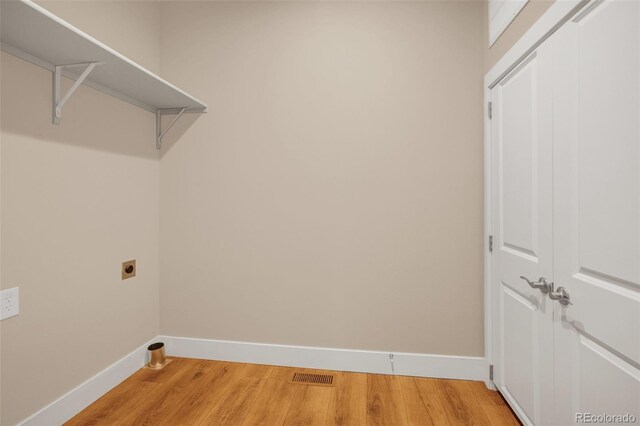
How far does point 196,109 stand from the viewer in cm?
247

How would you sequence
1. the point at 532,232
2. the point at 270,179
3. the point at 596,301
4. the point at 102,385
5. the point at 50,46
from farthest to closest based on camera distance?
1. the point at 270,179
2. the point at 102,385
3. the point at 532,232
4. the point at 50,46
5. the point at 596,301

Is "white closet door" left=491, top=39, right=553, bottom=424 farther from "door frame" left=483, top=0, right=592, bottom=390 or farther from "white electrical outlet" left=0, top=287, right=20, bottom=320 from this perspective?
"white electrical outlet" left=0, top=287, right=20, bottom=320

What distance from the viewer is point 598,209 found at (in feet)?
3.74

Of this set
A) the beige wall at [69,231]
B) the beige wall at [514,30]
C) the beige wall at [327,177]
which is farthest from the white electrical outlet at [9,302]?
the beige wall at [514,30]

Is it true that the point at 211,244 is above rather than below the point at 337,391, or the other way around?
above

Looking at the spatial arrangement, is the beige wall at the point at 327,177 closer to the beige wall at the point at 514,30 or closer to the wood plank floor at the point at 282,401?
the beige wall at the point at 514,30

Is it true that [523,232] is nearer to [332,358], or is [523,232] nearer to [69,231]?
[332,358]

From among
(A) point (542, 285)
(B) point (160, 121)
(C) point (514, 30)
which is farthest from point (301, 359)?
(C) point (514, 30)

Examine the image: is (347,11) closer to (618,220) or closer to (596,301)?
(618,220)

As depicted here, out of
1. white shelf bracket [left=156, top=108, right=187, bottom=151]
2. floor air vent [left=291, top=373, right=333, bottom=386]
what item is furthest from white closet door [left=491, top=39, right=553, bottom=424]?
white shelf bracket [left=156, top=108, right=187, bottom=151]

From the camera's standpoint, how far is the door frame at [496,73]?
4.30 ft

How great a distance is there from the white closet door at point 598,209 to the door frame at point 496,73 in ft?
0.21

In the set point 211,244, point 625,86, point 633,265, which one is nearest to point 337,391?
point 211,244

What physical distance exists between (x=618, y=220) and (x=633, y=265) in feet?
0.47
